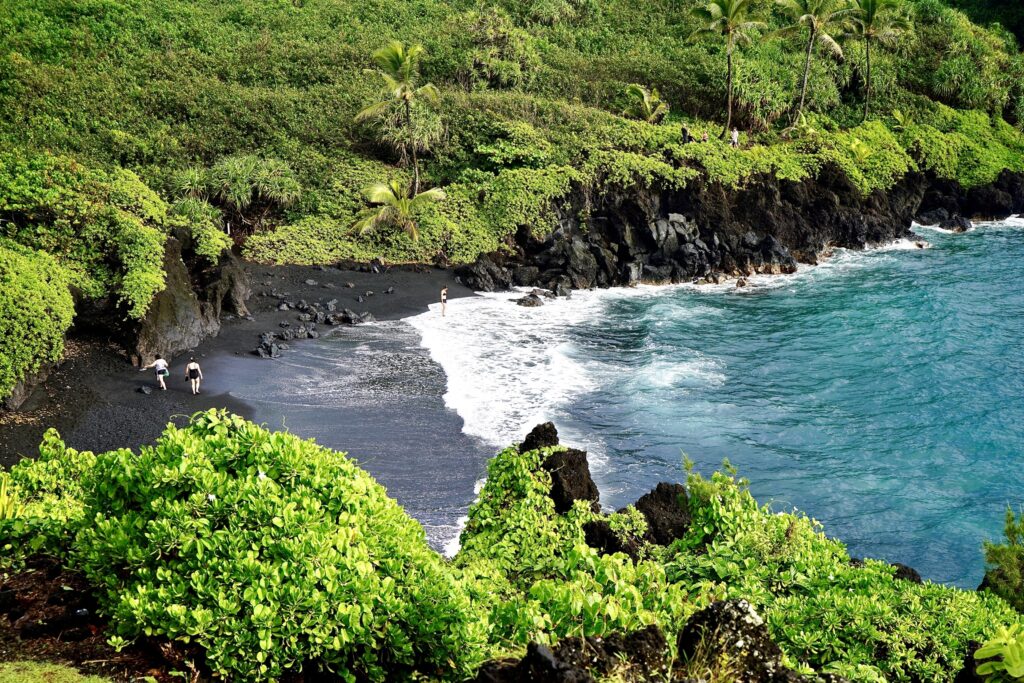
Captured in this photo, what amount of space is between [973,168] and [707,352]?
3055 cm

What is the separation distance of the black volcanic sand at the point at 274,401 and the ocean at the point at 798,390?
101 centimetres

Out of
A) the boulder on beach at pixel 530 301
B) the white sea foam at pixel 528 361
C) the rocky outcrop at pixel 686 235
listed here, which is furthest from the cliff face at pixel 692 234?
the boulder on beach at pixel 530 301

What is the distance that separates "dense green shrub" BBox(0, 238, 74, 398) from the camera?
20031 millimetres

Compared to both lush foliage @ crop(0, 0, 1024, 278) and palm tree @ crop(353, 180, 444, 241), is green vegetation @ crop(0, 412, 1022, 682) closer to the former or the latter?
lush foliage @ crop(0, 0, 1024, 278)

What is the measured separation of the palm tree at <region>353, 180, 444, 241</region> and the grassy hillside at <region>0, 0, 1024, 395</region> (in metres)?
0.46

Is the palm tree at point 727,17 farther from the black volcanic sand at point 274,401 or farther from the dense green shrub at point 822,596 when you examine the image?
the dense green shrub at point 822,596

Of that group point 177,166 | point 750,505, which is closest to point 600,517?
point 750,505

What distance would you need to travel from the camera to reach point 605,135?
136ft

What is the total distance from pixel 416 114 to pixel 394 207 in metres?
6.21

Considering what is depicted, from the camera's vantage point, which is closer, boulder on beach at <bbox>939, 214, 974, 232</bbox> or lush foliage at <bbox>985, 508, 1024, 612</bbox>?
lush foliage at <bbox>985, 508, 1024, 612</bbox>

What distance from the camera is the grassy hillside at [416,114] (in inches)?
1238

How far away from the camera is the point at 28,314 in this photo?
20828 millimetres

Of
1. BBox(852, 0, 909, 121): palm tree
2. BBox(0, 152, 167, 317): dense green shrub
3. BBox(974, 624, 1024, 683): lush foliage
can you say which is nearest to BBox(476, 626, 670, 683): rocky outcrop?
BBox(974, 624, 1024, 683): lush foliage

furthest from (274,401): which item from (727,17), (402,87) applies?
(727,17)
